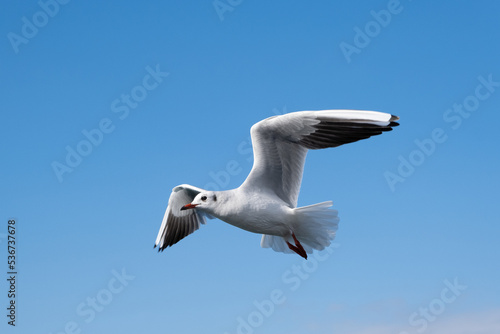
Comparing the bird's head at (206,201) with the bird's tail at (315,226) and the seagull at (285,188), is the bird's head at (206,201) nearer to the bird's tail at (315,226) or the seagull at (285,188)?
the seagull at (285,188)

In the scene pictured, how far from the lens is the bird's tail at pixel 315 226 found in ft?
27.3

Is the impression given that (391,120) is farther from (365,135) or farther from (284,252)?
(284,252)

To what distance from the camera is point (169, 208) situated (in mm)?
10391

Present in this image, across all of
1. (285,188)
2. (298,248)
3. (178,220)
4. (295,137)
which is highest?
(295,137)

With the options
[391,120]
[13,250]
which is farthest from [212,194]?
[13,250]

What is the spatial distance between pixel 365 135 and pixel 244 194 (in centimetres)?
185

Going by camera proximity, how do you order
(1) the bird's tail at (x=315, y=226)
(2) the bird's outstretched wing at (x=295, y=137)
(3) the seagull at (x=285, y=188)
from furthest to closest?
1. (1) the bird's tail at (x=315, y=226)
2. (3) the seagull at (x=285, y=188)
3. (2) the bird's outstretched wing at (x=295, y=137)

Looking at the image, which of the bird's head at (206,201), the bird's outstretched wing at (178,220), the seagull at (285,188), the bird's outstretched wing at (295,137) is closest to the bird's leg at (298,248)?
the seagull at (285,188)

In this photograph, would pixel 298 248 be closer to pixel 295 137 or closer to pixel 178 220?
pixel 295 137

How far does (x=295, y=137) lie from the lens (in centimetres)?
816

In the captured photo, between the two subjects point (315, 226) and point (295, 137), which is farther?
point (315, 226)

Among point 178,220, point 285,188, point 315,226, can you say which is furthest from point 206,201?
point 178,220

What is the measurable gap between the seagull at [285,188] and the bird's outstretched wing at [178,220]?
5.53 ft

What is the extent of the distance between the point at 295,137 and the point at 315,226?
1302mm
